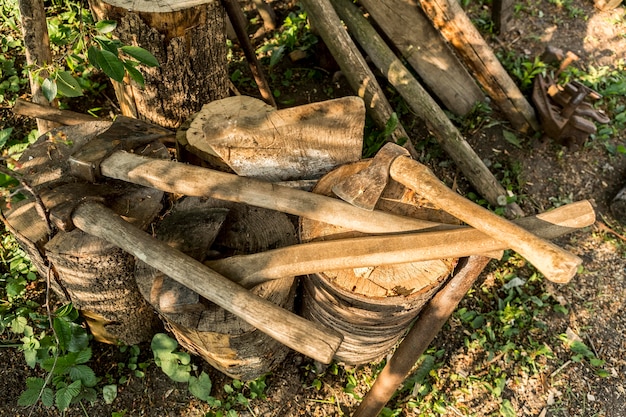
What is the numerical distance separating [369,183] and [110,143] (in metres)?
1.20

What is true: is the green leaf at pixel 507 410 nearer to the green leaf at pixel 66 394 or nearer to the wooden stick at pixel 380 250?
the wooden stick at pixel 380 250

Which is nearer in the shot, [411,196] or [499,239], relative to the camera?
[499,239]

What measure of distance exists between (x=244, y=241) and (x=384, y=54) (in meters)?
2.14

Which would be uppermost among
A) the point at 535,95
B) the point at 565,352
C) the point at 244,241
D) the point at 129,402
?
the point at 244,241

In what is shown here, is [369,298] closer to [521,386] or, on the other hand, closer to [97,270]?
[97,270]

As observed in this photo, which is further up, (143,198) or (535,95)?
(143,198)

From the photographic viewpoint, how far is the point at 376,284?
6.93 feet

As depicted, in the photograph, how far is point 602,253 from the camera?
376 centimetres

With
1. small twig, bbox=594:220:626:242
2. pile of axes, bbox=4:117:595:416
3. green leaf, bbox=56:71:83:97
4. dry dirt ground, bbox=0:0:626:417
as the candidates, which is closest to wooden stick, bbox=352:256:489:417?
pile of axes, bbox=4:117:595:416

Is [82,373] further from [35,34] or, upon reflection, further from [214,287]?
[35,34]

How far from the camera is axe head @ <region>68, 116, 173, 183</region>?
2.24m

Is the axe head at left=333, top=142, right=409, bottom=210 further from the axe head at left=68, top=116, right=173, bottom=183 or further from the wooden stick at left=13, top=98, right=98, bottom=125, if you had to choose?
the wooden stick at left=13, top=98, right=98, bottom=125

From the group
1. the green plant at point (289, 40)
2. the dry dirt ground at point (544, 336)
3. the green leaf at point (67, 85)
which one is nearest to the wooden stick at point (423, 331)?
the dry dirt ground at point (544, 336)

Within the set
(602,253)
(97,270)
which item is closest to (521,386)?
(602,253)
